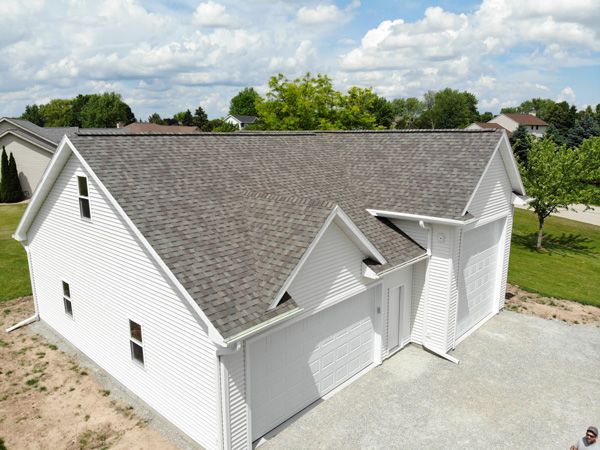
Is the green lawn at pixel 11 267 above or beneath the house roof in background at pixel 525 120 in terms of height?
beneath

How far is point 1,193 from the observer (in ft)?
125

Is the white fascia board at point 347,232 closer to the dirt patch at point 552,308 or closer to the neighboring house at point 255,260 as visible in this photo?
the neighboring house at point 255,260

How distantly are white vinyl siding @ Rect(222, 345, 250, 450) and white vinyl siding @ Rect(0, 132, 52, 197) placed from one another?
121 ft

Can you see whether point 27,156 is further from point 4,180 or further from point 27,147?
point 4,180

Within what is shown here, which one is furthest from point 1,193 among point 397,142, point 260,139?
point 397,142

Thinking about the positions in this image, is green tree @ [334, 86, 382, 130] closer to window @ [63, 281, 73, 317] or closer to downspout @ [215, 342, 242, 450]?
window @ [63, 281, 73, 317]

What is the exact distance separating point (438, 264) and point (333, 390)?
16.0 ft

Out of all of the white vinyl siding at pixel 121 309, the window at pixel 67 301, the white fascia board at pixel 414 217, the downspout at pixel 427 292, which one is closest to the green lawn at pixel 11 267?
the white vinyl siding at pixel 121 309

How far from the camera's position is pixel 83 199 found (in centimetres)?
1217

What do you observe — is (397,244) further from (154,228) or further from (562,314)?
(562,314)

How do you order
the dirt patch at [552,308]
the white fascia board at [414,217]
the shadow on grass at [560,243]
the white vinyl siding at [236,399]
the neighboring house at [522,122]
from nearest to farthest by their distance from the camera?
the white vinyl siding at [236,399] < the white fascia board at [414,217] < the dirt patch at [552,308] < the shadow on grass at [560,243] < the neighboring house at [522,122]

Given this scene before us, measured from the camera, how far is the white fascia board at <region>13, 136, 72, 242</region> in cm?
1184

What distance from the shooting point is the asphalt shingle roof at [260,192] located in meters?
9.09

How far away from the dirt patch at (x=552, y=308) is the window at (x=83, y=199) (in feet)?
50.4
